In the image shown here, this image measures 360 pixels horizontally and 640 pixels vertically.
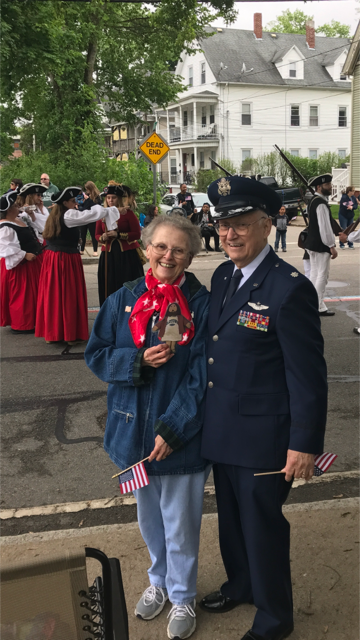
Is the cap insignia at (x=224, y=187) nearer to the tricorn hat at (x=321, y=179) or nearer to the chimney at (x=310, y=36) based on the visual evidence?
the tricorn hat at (x=321, y=179)

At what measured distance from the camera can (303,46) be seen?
4806 cm

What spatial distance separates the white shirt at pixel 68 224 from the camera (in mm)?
7680

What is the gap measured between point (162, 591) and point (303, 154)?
1795 inches

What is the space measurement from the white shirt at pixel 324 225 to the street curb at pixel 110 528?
5.92 m

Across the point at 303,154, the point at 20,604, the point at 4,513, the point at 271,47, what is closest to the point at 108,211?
the point at 4,513

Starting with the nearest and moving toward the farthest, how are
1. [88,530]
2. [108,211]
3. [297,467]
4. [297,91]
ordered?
[297,467]
[88,530]
[108,211]
[297,91]

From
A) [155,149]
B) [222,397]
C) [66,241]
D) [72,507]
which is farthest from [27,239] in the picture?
[155,149]

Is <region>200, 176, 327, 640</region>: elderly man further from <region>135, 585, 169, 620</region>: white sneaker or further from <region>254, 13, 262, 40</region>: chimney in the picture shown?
<region>254, 13, 262, 40</region>: chimney

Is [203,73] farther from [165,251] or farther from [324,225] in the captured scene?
[165,251]

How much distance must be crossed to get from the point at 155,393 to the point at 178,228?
2.47ft

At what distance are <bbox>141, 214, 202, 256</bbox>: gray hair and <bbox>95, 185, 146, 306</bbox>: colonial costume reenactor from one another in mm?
5558

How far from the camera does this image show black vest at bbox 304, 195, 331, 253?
30.0 feet

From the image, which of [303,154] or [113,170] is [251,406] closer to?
[113,170]

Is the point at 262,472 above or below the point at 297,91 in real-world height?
below
